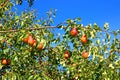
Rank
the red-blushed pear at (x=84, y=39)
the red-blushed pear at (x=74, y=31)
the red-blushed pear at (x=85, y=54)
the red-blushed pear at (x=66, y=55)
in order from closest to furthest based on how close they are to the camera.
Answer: the red-blushed pear at (x=74, y=31), the red-blushed pear at (x=84, y=39), the red-blushed pear at (x=85, y=54), the red-blushed pear at (x=66, y=55)

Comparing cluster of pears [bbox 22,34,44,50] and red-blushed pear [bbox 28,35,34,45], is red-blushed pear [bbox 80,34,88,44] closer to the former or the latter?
cluster of pears [bbox 22,34,44,50]

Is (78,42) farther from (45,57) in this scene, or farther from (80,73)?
(45,57)

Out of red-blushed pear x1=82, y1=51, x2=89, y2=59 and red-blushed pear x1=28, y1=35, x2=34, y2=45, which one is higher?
red-blushed pear x1=28, y1=35, x2=34, y2=45

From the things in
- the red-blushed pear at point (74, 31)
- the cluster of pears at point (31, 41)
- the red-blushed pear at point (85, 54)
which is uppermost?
the red-blushed pear at point (74, 31)

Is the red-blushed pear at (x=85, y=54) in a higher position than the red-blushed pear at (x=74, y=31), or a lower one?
lower

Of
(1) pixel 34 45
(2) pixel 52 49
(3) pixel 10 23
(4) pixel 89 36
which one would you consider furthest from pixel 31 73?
(3) pixel 10 23

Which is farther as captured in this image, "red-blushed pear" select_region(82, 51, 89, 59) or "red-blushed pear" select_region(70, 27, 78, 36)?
"red-blushed pear" select_region(82, 51, 89, 59)

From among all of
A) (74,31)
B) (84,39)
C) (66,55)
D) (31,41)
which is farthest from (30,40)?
(66,55)

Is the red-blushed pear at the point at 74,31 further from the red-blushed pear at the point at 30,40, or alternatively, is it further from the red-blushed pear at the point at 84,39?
the red-blushed pear at the point at 30,40

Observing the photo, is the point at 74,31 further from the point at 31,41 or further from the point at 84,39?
the point at 31,41

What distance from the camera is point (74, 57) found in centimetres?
796

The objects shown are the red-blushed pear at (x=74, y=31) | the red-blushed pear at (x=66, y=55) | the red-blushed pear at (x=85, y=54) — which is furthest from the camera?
the red-blushed pear at (x=66, y=55)

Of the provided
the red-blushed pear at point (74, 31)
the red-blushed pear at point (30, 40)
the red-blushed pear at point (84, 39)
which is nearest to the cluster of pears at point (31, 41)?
the red-blushed pear at point (30, 40)

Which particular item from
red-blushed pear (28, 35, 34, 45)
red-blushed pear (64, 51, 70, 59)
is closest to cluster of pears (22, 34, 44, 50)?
red-blushed pear (28, 35, 34, 45)
